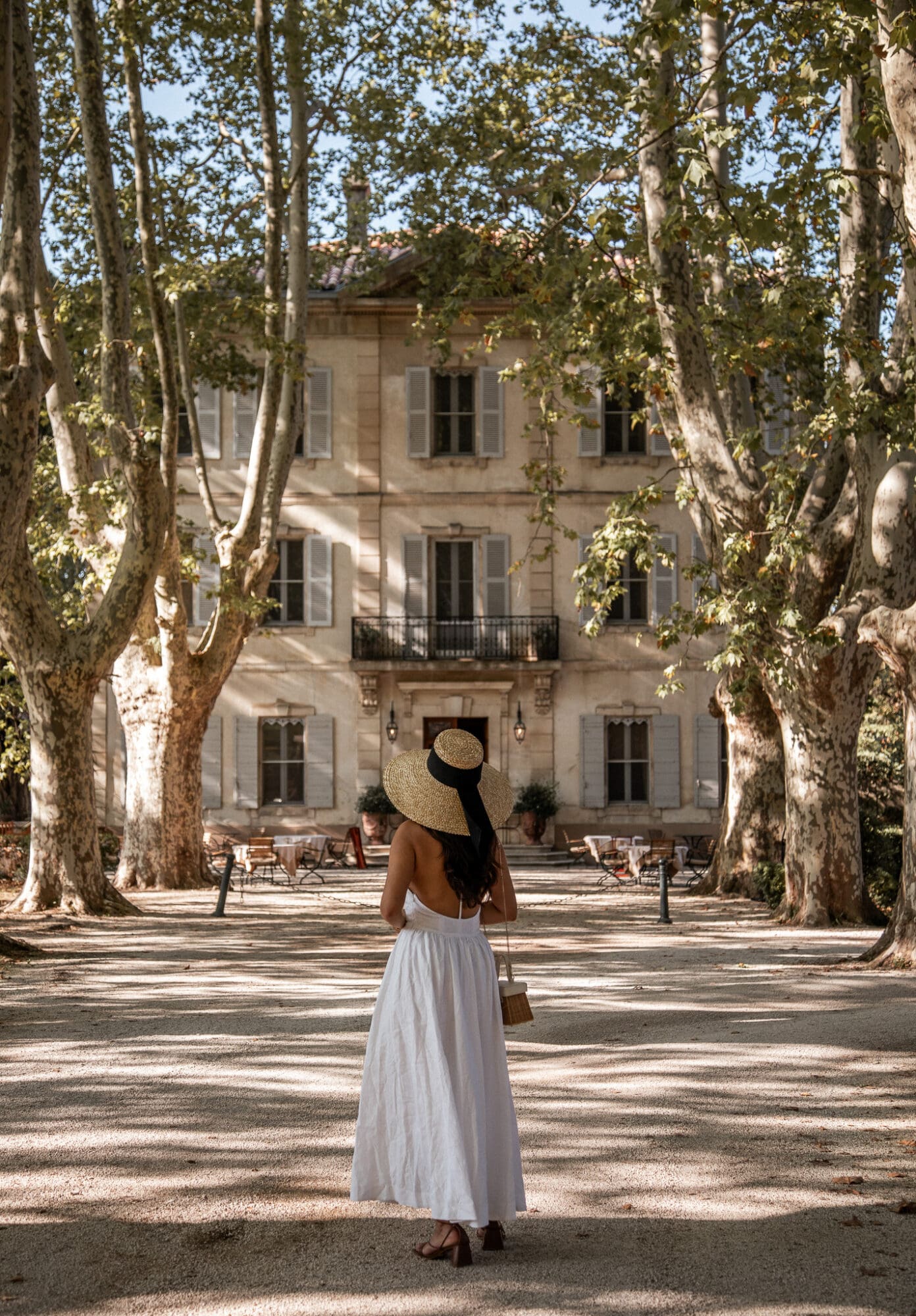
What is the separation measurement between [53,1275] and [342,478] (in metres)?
25.1

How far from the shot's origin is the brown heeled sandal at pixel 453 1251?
171 inches

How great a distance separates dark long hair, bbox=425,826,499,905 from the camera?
181 inches

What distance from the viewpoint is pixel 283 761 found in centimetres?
2834

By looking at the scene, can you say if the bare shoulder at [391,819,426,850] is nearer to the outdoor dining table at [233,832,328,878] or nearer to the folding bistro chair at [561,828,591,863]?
the outdoor dining table at [233,832,328,878]

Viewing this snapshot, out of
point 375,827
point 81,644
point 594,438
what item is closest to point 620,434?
point 594,438

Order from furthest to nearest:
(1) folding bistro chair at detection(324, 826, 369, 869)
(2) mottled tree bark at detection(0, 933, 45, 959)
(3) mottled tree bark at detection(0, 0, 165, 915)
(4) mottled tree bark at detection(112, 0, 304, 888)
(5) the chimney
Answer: (1) folding bistro chair at detection(324, 826, 369, 869)
(5) the chimney
(4) mottled tree bark at detection(112, 0, 304, 888)
(3) mottled tree bark at detection(0, 0, 165, 915)
(2) mottled tree bark at detection(0, 933, 45, 959)

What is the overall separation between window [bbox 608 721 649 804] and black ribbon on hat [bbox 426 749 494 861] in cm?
2390

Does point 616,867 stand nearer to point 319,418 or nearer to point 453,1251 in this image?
point 319,418

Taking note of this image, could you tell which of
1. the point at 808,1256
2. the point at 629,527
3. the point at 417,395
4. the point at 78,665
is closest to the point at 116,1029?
the point at 808,1256

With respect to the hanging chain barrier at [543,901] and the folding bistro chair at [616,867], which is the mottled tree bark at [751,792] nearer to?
the hanging chain barrier at [543,901]

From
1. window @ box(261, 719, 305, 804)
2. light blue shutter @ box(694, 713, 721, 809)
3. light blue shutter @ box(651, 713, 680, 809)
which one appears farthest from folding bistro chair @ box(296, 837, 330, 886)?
light blue shutter @ box(694, 713, 721, 809)

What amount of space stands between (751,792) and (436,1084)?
14.0 metres

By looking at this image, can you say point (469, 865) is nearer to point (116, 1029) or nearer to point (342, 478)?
point (116, 1029)

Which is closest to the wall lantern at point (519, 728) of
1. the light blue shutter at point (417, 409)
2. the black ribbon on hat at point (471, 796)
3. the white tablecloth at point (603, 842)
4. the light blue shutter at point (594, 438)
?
the white tablecloth at point (603, 842)
